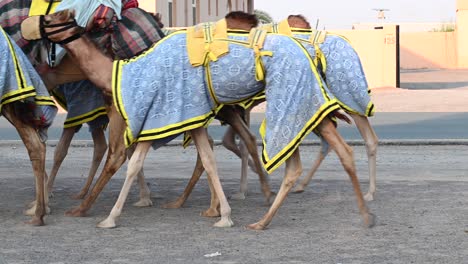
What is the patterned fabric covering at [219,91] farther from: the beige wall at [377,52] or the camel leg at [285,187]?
the beige wall at [377,52]

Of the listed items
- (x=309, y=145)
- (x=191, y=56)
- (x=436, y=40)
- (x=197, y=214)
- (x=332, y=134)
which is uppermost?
(x=191, y=56)

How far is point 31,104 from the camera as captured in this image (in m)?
9.34

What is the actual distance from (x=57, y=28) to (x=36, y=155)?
3.44 feet

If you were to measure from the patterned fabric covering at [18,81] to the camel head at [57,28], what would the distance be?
0.78 ft

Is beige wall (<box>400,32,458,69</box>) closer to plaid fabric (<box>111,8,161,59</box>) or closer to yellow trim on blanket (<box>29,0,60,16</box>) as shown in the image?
plaid fabric (<box>111,8,161,59</box>)

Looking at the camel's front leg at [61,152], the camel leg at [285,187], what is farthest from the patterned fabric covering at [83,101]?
the camel leg at [285,187]

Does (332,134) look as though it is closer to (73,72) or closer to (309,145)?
(73,72)

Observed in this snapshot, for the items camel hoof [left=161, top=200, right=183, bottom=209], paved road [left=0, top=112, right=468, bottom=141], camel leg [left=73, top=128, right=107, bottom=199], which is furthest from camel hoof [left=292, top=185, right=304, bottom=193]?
paved road [left=0, top=112, right=468, bottom=141]

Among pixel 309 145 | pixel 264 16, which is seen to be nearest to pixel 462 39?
pixel 264 16

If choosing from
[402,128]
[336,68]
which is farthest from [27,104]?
[402,128]

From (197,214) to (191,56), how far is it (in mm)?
1571

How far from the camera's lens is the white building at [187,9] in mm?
31812

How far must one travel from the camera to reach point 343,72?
10.2 metres

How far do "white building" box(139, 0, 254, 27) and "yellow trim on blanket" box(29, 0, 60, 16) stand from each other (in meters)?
20.7
